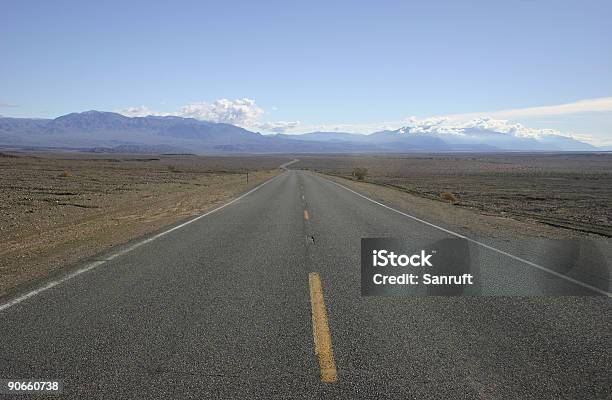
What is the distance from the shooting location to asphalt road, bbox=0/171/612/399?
3859 millimetres

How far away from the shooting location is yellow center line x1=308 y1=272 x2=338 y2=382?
4066 millimetres

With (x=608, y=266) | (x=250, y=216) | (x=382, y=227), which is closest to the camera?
(x=608, y=266)

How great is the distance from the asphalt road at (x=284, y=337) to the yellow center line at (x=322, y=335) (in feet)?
0.21

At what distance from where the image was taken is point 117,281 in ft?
23.1

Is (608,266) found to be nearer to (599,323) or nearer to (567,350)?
(599,323)

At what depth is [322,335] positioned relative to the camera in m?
4.89

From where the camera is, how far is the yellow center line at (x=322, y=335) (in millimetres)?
4066

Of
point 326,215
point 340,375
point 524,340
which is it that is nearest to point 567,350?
point 524,340

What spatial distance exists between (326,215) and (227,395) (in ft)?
42.6

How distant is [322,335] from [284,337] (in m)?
0.40

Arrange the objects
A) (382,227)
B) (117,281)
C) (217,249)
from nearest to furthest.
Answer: (117,281)
(217,249)
(382,227)

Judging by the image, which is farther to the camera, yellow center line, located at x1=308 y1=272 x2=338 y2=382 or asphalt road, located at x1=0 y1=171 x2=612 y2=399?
yellow center line, located at x1=308 y1=272 x2=338 y2=382

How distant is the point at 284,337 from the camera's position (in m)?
4.84

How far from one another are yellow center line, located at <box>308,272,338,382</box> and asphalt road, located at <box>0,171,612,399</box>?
64 mm
